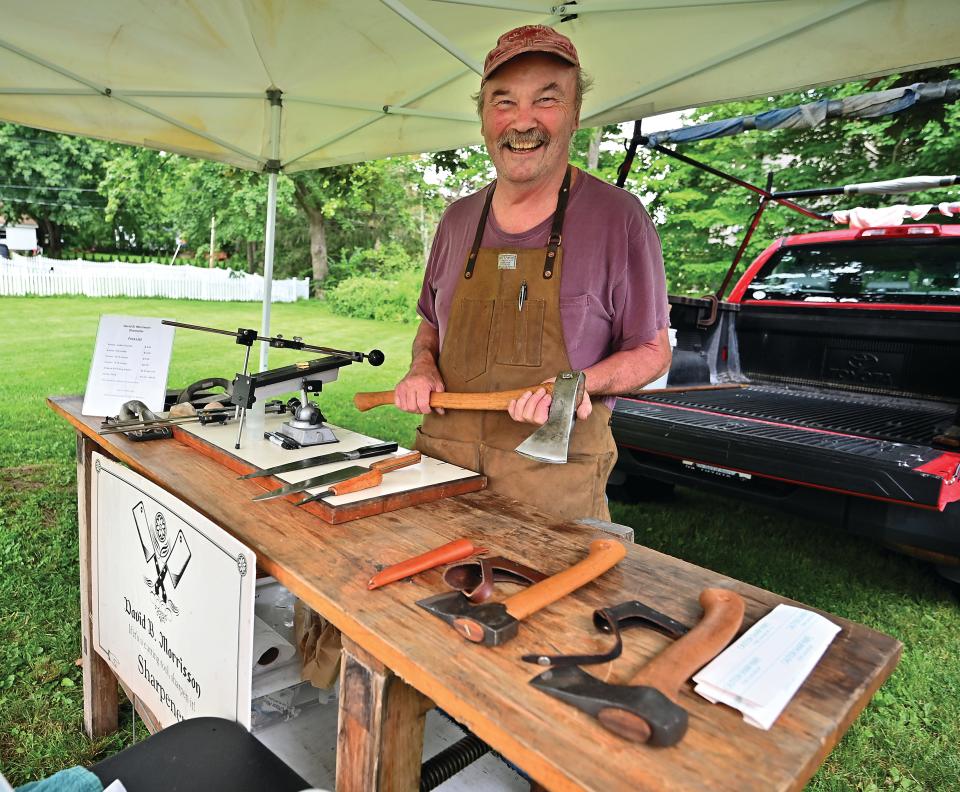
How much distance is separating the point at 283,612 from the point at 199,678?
32.0 inches

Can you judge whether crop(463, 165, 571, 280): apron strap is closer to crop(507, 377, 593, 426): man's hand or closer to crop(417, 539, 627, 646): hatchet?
crop(507, 377, 593, 426): man's hand

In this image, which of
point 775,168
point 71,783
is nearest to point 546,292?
point 71,783

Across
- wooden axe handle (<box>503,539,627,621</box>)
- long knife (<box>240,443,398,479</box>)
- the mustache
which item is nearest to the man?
the mustache

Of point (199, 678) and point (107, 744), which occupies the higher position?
point (199, 678)

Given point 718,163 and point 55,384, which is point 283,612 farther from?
point 718,163

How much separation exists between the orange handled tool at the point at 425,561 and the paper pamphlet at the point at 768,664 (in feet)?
1.57

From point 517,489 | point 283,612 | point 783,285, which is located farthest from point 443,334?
point 783,285

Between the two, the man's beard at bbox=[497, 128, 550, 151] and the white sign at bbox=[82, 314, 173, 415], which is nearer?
the man's beard at bbox=[497, 128, 550, 151]

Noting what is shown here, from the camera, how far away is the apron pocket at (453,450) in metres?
1.97

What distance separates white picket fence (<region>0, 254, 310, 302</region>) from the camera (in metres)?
13.6

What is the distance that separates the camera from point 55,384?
8.10 meters

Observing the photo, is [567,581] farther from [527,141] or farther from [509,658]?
[527,141]

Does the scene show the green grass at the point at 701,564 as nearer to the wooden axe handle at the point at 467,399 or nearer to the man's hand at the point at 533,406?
the wooden axe handle at the point at 467,399

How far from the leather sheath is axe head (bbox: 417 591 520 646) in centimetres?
6
